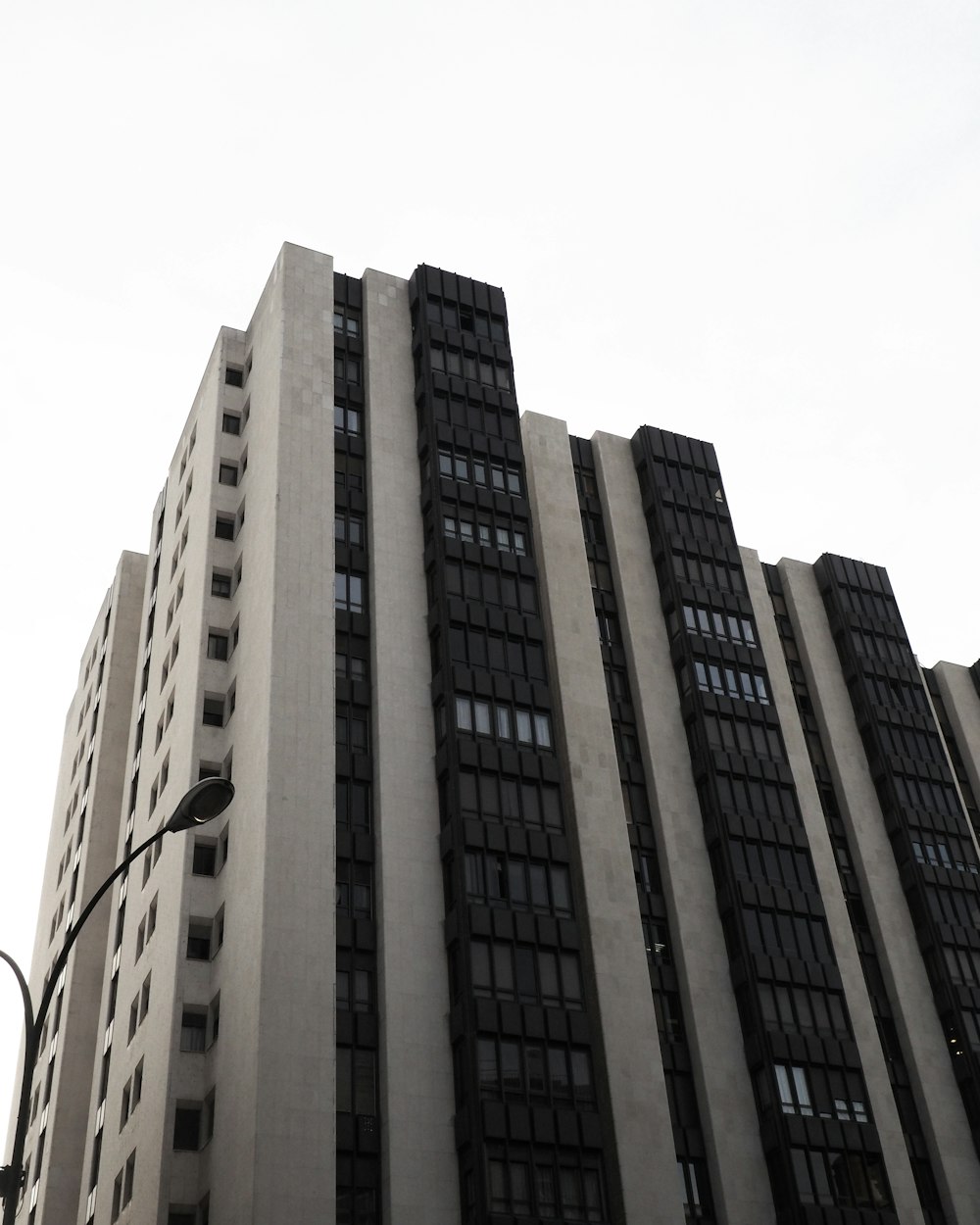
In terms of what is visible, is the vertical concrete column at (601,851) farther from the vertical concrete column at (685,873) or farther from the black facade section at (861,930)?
the black facade section at (861,930)

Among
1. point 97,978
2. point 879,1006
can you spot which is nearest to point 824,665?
point 879,1006

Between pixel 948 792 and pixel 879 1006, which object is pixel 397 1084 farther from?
pixel 948 792

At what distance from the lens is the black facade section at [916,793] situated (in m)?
67.8

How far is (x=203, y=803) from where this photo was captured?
21703mm

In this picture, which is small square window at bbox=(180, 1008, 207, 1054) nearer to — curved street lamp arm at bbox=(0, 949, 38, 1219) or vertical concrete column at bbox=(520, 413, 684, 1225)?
vertical concrete column at bbox=(520, 413, 684, 1225)

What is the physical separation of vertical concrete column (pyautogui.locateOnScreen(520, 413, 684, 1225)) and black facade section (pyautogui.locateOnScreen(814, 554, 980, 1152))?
19.5m

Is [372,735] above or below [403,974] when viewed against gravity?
above

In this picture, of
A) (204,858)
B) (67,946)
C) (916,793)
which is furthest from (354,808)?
(916,793)

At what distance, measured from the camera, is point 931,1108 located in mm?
62531

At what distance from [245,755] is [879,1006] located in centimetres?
3467

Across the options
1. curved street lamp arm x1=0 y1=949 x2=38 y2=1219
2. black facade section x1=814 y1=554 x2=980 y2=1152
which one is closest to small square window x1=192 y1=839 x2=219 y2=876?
black facade section x1=814 y1=554 x2=980 y2=1152

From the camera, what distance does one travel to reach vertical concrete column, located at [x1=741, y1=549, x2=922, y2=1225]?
58.7m

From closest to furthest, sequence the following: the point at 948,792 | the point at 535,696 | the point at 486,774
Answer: the point at 486,774
the point at 535,696
the point at 948,792

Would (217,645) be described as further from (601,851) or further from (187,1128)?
(187,1128)
